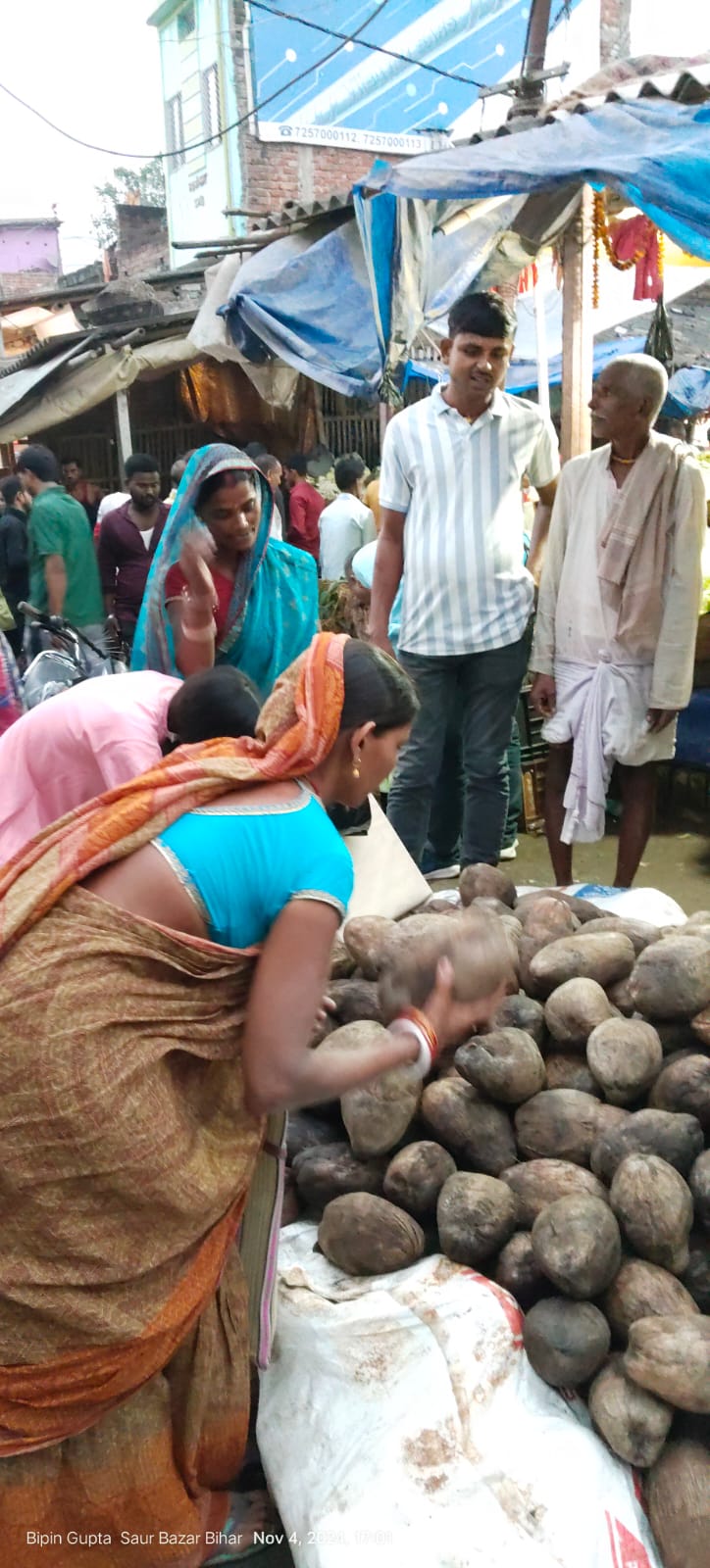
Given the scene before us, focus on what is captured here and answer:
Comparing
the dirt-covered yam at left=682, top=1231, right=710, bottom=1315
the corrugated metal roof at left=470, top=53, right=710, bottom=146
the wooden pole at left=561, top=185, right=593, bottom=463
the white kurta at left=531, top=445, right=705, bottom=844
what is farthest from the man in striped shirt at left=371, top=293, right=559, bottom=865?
the dirt-covered yam at left=682, top=1231, right=710, bottom=1315

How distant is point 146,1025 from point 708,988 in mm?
1350

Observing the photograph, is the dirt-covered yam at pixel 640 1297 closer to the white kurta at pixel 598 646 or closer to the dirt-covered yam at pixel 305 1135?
the dirt-covered yam at pixel 305 1135

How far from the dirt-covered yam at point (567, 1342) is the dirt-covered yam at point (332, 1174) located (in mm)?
467

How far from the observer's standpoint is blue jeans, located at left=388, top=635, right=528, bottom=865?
13.6 ft

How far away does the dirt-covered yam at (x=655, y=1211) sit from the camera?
206cm

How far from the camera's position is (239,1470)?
2.03 meters

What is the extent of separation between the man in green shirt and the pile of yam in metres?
3.73

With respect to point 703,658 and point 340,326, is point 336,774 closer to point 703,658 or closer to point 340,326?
point 703,658

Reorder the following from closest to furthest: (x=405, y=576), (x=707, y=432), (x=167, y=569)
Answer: (x=167, y=569)
(x=405, y=576)
(x=707, y=432)

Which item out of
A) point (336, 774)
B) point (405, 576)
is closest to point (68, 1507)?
point (336, 774)

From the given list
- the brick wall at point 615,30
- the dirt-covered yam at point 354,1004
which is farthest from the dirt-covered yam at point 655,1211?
the brick wall at point 615,30

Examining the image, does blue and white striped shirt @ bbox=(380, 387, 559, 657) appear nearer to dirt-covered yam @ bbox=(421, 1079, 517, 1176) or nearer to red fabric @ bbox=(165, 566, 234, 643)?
red fabric @ bbox=(165, 566, 234, 643)

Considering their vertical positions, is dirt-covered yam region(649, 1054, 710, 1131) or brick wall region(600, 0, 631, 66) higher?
brick wall region(600, 0, 631, 66)

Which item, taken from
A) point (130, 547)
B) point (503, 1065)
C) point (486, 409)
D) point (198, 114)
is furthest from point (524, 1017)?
point (198, 114)
